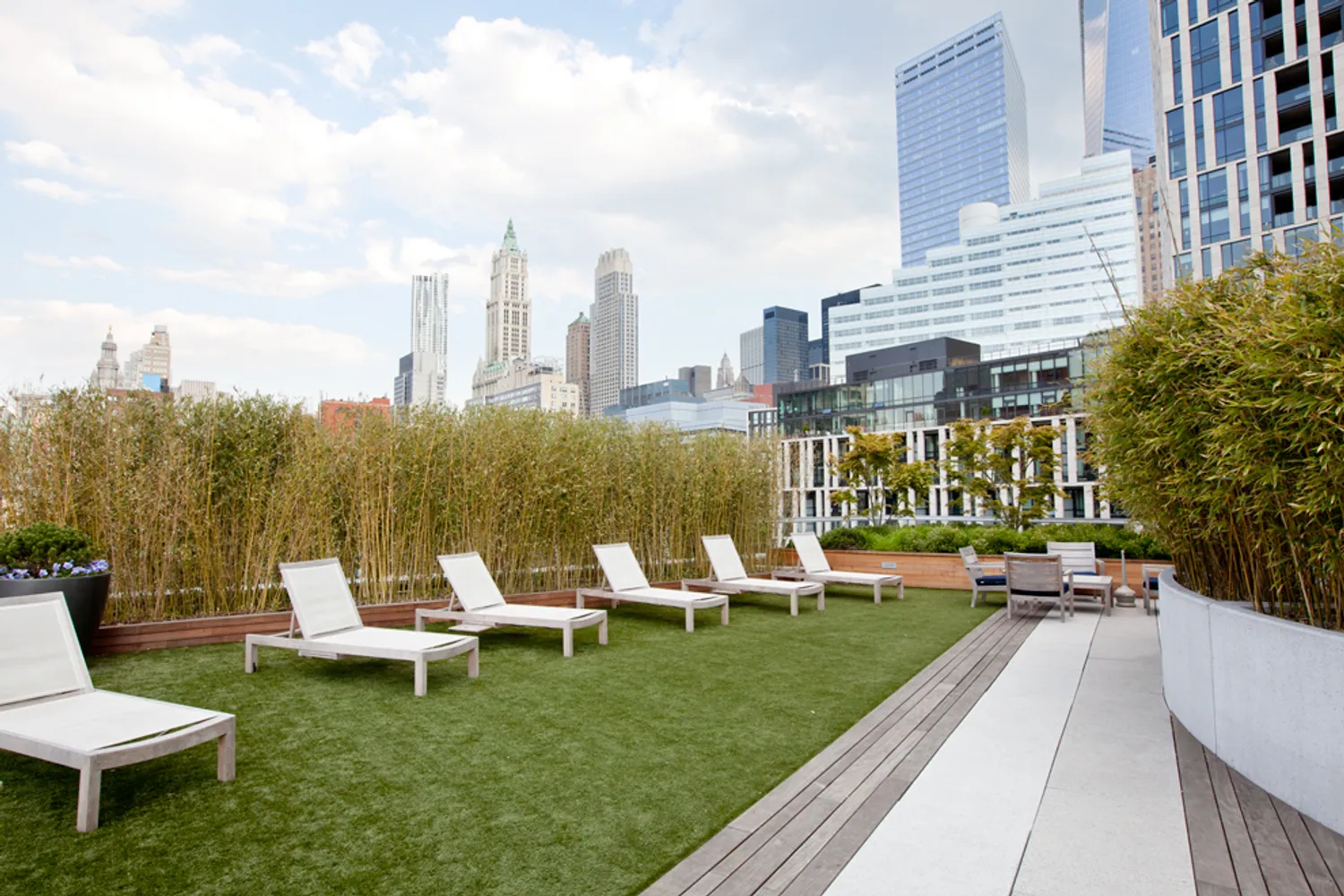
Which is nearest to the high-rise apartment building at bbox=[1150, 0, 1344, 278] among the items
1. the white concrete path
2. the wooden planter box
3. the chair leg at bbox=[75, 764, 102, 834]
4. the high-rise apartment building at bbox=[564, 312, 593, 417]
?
the wooden planter box

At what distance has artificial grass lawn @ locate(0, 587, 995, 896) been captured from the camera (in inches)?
88.0

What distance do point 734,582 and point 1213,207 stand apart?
31.6m

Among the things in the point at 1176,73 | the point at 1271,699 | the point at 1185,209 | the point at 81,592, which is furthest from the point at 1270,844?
the point at 1176,73

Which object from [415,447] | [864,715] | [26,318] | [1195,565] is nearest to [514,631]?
[415,447]

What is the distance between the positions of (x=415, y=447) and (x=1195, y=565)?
5.99m

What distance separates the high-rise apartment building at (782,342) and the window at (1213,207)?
516ft

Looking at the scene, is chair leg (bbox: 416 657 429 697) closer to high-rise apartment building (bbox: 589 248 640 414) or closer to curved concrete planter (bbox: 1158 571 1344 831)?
curved concrete planter (bbox: 1158 571 1344 831)

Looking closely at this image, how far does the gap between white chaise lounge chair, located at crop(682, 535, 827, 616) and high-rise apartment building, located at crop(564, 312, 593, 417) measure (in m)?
142

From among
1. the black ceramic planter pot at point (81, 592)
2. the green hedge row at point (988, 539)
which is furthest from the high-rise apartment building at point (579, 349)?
the black ceramic planter pot at point (81, 592)

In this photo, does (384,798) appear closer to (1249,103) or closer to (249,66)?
(249,66)

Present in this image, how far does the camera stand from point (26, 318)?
467 inches

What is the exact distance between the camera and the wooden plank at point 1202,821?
7.32ft

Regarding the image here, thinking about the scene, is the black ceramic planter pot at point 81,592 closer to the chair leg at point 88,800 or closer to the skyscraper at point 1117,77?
the chair leg at point 88,800

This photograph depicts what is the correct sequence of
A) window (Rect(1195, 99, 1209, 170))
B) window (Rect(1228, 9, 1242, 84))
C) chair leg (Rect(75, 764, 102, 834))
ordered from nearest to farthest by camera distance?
chair leg (Rect(75, 764, 102, 834)) → window (Rect(1228, 9, 1242, 84)) → window (Rect(1195, 99, 1209, 170))
